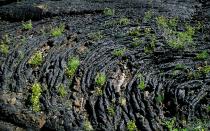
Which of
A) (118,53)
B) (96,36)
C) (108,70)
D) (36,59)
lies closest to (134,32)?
(96,36)

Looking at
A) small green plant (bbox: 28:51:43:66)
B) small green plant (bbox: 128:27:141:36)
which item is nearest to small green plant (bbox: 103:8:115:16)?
small green plant (bbox: 128:27:141:36)

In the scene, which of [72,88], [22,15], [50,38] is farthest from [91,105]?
[22,15]

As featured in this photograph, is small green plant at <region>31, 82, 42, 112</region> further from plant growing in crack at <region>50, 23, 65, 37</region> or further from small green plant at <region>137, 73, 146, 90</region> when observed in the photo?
small green plant at <region>137, 73, 146, 90</region>

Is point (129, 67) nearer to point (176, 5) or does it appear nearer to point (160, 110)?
point (160, 110)

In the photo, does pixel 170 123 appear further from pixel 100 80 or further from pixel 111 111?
pixel 100 80

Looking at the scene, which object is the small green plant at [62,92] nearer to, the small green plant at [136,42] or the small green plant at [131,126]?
the small green plant at [131,126]

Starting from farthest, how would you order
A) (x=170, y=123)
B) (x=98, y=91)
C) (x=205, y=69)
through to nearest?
(x=98, y=91) < (x=205, y=69) < (x=170, y=123)

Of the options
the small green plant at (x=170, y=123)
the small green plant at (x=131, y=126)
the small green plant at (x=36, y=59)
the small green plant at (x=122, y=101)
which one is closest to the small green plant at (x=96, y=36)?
the small green plant at (x=36, y=59)
